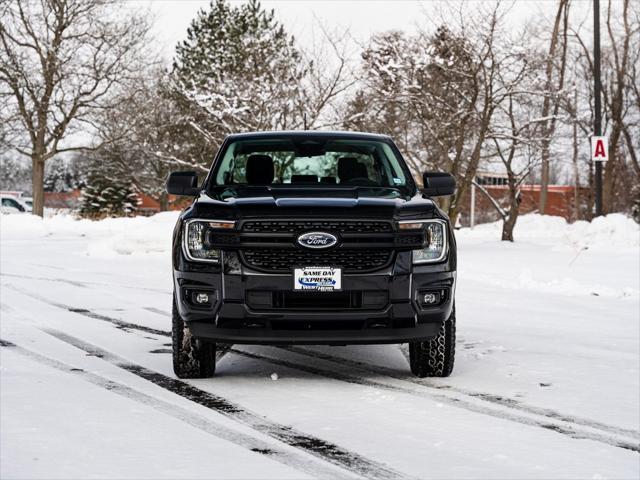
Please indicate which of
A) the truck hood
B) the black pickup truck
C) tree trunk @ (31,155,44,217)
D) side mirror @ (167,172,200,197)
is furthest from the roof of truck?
tree trunk @ (31,155,44,217)

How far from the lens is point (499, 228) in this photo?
138 ft

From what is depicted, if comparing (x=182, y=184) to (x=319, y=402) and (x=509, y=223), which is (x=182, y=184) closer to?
(x=319, y=402)

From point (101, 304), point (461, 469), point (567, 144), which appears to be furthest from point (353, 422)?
point (567, 144)

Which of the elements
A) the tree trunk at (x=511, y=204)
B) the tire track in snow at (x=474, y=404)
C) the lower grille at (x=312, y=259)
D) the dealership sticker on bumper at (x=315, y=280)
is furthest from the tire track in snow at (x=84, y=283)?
the tree trunk at (x=511, y=204)

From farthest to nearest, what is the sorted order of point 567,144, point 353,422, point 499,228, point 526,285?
point 499,228 < point 567,144 < point 526,285 < point 353,422

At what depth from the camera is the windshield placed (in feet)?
23.0

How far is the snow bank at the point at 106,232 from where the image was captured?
19266 mm

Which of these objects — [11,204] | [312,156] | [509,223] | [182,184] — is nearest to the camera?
[182,184]

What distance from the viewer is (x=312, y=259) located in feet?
17.8

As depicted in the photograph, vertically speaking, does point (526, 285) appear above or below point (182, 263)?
below

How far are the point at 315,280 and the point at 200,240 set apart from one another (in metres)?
0.77

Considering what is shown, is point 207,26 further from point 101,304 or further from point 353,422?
point 353,422

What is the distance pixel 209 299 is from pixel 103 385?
35.1 inches

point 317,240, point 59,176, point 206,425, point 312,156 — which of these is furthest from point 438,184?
point 59,176
